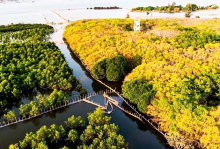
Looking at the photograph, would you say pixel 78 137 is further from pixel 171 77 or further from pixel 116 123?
pixel 171 77

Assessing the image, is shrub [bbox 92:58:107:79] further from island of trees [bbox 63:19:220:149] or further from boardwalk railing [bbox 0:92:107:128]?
boardwalk railing [bbox 0:92:107:128]

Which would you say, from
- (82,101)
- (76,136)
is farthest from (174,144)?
(82,101)

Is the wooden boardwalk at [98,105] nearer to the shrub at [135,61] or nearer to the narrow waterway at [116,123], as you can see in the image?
the narrow waterway at [116,123]

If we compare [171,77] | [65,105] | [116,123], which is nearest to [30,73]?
[65,105]

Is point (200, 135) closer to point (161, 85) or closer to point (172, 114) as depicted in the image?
point (172, 114)

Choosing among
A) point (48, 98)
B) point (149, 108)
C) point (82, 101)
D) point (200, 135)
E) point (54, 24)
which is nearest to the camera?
point (200, 135)

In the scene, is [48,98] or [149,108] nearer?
[149,108]

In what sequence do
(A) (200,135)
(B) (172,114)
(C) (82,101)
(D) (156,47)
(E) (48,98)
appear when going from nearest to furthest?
(A) (200,135) < (B) (172,114) < (E) (48,98) < (C) (82,101) < (D) (156,47)
